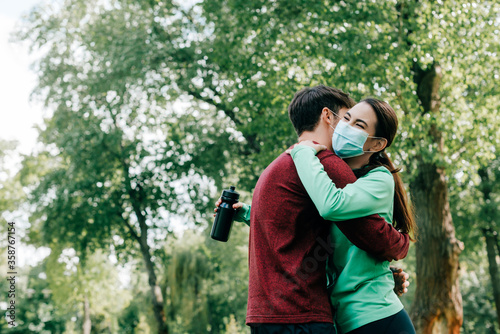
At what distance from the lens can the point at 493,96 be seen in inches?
424

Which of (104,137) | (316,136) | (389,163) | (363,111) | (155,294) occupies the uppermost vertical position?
(104,137)

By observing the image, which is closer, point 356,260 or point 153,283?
point 356,260

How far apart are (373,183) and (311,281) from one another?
498 millimetres

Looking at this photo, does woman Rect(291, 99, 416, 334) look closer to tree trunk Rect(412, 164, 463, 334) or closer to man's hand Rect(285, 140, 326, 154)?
man's hand Rect(285, 140, 326, 154)

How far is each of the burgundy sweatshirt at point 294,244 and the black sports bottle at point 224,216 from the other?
508 mm

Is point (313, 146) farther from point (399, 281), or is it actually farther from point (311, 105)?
point (399, 281)

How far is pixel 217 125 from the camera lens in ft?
54.0

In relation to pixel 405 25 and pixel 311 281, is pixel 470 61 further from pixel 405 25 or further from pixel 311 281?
pixel 311 281

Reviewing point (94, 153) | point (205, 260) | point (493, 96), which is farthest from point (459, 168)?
point (205, 260)

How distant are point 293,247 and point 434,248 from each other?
8.89 metres

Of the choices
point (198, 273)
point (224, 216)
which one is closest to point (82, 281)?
point (198, 273)

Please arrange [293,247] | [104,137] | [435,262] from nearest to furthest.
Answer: [293,247] < [435,262] < [104,137]

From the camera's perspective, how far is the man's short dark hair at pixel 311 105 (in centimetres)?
244

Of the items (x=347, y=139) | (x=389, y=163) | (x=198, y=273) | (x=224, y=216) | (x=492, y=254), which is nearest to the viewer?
(x=347, y=139)
